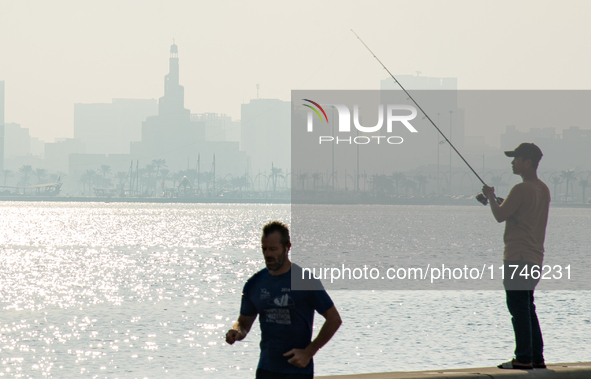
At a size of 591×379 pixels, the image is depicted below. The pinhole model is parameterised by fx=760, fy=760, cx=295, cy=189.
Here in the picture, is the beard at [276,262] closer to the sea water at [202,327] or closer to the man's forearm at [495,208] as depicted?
the man's forearm at [495,208]

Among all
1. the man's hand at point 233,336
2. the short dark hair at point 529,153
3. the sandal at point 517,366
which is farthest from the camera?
the short dark hair at point 529,153

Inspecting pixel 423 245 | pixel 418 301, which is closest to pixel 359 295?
pixel 418 301

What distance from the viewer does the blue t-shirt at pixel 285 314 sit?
4.43m

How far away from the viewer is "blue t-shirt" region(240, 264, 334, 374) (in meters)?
4.43

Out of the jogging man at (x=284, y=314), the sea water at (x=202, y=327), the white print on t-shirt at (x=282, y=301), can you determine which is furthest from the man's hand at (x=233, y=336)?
the sea water at (x=202, y=327)

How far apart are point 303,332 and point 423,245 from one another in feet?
217

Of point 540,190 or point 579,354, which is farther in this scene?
point 579,354

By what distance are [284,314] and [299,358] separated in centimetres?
27

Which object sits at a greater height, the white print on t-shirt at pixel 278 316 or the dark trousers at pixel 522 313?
the white print on t-shirt at pixel 278 316

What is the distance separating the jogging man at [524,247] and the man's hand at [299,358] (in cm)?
290

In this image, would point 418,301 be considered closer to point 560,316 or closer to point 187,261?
point 560,316

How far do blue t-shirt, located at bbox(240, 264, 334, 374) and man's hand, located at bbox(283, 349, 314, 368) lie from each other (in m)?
0.06

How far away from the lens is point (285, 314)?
4461mm

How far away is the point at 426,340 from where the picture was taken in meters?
19.1
